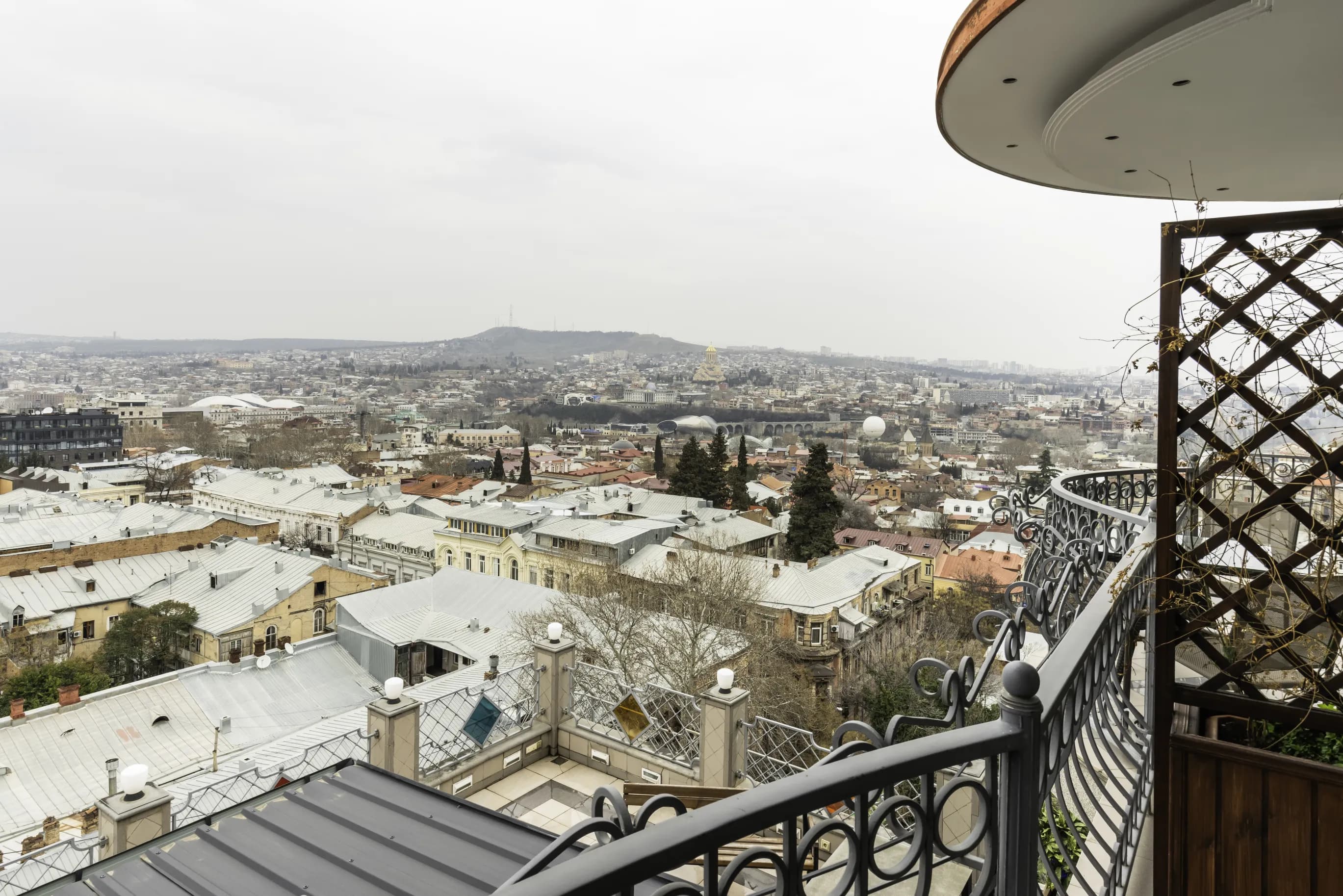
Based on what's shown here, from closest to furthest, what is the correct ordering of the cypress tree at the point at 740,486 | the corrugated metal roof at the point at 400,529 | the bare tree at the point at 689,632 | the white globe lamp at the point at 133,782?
1. the white globe lamp at the point at 133,782
2. the bare tree at the point at 689,632
3. the corrugated metal roof at the point at 400,529
4. the cypress tree at the point at 740,486

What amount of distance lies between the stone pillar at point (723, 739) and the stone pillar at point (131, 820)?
3.00 meters

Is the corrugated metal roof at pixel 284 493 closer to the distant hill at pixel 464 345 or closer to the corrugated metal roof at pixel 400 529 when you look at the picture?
the corrugated metal roof at pixel 400 529

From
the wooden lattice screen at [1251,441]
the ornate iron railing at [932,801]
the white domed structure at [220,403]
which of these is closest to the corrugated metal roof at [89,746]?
the ornate iron railing at [932,801]

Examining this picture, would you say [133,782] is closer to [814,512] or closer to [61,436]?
[814,512]

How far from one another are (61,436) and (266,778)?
58725 millimetres

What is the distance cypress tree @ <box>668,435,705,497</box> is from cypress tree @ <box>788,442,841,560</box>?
7851mm

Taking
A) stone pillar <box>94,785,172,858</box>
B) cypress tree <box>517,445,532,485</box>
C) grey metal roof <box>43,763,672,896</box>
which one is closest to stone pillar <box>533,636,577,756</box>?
grey metal roof <box>43,763,672,896</box>

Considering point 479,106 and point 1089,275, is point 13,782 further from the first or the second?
point 479,106

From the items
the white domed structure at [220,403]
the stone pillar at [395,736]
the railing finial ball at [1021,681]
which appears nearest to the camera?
the railing finial ball at [1021,681]

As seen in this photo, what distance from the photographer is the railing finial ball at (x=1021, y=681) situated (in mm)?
871

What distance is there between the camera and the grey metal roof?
266cm

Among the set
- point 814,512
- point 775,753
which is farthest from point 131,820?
point 814,512

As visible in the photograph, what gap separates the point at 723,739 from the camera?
476cm

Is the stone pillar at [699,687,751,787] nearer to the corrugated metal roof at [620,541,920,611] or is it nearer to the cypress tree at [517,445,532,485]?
the corrugated metal roof at [620,541,920,611]
